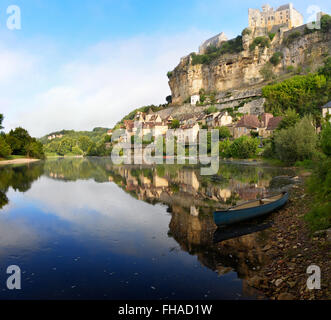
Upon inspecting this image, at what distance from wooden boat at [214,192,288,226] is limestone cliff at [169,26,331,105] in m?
80.3

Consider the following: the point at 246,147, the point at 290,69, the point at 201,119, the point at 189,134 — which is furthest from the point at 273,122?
the point at 290,69

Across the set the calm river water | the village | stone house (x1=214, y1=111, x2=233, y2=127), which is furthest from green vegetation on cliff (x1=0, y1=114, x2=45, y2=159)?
the calm river water

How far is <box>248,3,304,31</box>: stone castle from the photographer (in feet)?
350

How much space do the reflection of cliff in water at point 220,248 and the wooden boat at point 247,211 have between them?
88 centimetres

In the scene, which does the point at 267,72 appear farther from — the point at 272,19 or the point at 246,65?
the point at 272,19

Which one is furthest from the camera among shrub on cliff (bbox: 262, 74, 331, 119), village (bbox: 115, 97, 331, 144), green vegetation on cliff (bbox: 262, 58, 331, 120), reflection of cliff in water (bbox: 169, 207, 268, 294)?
village (bbox: 115, 97, 331, 144)

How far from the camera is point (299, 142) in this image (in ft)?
119

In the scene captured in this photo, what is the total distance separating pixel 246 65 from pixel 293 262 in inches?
4154

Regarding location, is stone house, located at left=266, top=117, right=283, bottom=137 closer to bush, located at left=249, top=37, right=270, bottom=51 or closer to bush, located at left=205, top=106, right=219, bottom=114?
bush, located at left=205, top=106, right=219, bottom=114

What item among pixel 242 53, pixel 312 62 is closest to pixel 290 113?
pixel 312 62

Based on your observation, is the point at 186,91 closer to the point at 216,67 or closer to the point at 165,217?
the point at 216,67

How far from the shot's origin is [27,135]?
285ft

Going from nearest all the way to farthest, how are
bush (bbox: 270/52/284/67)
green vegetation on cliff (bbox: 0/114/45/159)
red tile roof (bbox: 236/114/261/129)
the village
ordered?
the village, red tile roof (bbox: 236/114/261/129), green vegetation on cliff (bbox: 0/114/45/159), bush (bbox: 270/52/284/67)

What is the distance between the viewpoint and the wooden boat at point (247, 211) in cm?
1304
